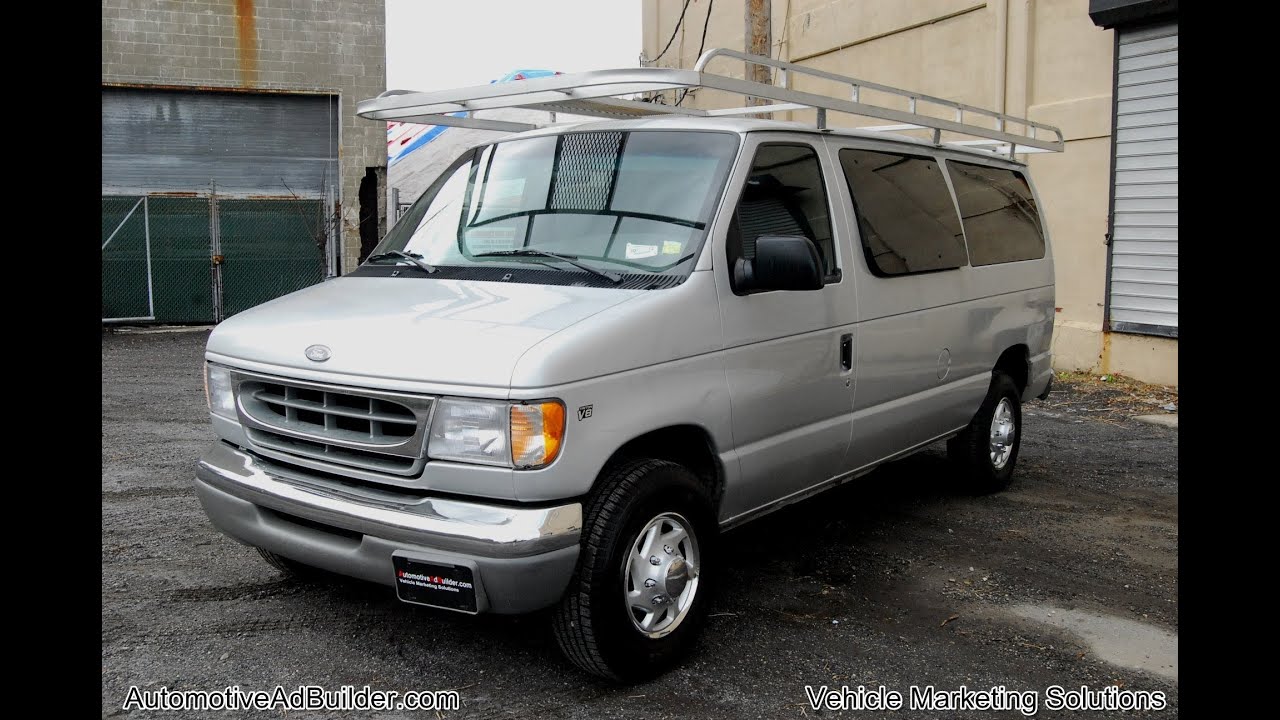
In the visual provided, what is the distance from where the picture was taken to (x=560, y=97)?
4.35 m

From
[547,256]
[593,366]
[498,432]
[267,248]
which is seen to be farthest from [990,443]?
[267,248]

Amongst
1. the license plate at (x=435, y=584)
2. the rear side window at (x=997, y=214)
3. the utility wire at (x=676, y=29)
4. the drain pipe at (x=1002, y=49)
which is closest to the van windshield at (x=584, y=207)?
the license plate at (x=435, y=584)

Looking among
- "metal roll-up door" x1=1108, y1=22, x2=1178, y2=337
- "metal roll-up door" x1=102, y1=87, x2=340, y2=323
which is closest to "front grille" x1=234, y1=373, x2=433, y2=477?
"metal roll-up door" x1=1108, y1=22, x2=1178, y2=337

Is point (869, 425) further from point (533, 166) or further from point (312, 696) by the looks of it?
point (312, 696)

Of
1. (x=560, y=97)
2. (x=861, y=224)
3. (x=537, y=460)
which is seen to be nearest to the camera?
(x=537, y=460)

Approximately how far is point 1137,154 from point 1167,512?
591cm

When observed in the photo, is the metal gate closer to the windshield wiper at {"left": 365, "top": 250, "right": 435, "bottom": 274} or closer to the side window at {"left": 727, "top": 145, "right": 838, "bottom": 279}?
the windshield wiper at {"left": 365, "top": 250, "right": 435, "bottom": 274}

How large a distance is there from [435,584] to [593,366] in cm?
88

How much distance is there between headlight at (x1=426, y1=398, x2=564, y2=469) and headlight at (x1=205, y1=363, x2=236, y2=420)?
43.8 inches

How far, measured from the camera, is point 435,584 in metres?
3.41

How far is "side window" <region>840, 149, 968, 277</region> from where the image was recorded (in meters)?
5.16

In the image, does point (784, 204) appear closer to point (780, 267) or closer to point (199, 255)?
point (780, 267)

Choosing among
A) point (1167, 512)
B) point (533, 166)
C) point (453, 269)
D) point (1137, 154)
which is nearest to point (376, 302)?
point (453, 269)
